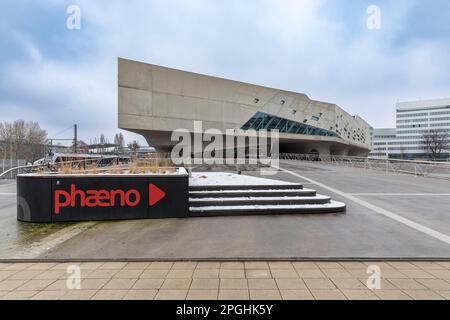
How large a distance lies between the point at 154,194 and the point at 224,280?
3.87m

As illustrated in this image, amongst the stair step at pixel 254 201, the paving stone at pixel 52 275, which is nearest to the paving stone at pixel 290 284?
the paving stone at pixel 52 275

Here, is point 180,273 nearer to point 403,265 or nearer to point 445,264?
point 403,265

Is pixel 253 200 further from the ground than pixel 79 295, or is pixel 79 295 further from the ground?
pixel 253 200

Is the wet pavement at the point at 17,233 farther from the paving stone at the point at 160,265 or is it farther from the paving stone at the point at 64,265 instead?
the paving stone at the point at 160,265

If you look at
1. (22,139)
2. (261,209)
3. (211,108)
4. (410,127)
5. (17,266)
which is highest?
(410,127)

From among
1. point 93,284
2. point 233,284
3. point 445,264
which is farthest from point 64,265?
point 445,264

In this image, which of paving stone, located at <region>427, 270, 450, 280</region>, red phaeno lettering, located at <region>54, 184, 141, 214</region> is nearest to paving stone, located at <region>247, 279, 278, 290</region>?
paving stone, located at <region>427, 270, 450, 280</region>

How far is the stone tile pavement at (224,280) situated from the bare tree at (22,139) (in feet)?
193

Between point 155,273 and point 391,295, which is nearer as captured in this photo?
point 391,295

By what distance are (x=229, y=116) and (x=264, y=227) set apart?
106 ft

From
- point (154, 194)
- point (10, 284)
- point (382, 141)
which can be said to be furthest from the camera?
point (382, 141)

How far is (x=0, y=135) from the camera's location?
206 ft

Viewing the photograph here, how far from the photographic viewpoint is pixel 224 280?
11.3 feet
